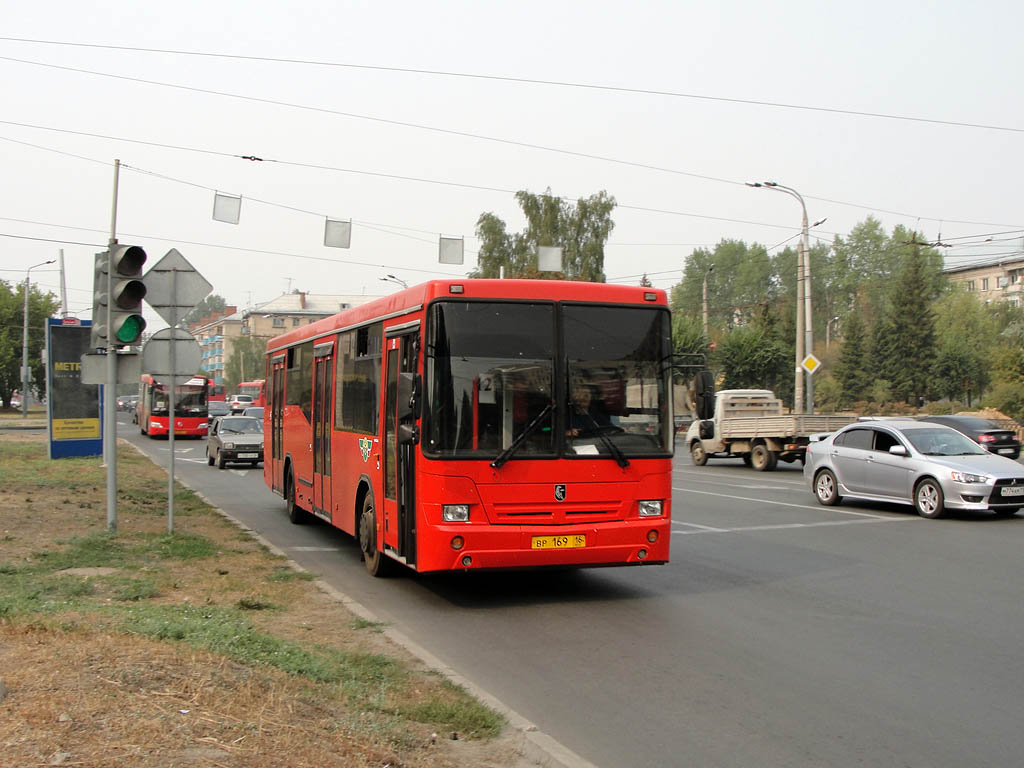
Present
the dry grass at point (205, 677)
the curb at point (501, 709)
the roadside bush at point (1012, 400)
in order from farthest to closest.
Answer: the roadside bush at point (1012, 400) < the curb at point (501, 709) < the dry grass at point (205, 677)

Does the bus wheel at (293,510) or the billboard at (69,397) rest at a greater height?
the billboard at (69,397)

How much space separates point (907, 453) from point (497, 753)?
1281 cm

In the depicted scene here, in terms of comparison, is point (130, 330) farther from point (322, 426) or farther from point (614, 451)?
point (614, 451)

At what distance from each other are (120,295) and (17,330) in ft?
243

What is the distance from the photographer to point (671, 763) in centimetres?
499

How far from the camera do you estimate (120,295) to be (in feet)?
38.1

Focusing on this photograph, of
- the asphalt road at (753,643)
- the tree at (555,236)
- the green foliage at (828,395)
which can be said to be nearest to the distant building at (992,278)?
the green foliage at (828,395)

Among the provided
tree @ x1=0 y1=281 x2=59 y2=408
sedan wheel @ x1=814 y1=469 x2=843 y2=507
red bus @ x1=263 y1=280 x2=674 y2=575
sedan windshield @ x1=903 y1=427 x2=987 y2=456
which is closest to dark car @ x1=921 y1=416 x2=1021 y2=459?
sedan wheel @ x1=814 y1=469 x2=843 y2=507

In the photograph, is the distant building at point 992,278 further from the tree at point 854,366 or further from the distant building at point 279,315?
the distant building at point 279,315

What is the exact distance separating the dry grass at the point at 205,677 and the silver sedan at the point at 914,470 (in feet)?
33.4

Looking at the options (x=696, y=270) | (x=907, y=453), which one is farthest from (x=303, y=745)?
(x=696, y=270)

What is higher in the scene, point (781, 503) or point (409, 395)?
point (409, 395)

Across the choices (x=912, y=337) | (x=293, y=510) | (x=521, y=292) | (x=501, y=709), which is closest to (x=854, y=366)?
(x=912, y=337)

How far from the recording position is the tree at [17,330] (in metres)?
76.0
